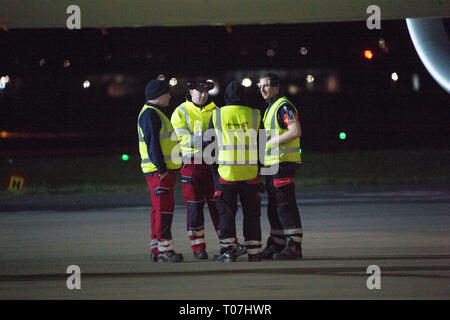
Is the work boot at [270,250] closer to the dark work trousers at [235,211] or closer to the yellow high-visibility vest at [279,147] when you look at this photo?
the dark work trousers at [235,211]

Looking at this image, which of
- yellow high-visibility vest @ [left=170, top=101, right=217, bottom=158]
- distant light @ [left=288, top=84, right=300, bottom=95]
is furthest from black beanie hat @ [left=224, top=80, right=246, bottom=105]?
distant light @ [left=288, top=84, right=300, bottom=95]

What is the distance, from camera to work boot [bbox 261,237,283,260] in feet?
40.6

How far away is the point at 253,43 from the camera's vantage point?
133 feet

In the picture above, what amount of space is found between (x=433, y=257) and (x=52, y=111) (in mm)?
32815

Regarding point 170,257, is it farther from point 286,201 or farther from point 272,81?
point 272,81

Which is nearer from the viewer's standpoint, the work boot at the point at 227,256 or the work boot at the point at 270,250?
the work boot at the point at 227,256

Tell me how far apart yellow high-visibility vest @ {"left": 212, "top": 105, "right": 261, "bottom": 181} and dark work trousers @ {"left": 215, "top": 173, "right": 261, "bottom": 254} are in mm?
104

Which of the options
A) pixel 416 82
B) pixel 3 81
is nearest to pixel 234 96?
pixel 3 81

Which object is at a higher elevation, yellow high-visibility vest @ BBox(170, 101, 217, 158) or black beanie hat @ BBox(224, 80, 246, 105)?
black beanie hat @ BBox(224, 80, 246, 105)

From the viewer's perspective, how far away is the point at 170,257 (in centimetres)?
1216

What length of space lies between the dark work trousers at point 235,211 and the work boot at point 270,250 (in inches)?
8.6

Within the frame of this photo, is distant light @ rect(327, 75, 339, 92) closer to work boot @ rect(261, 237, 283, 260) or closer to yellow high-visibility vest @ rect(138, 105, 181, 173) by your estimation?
work boot @ rect(261, 237, 283, 260)

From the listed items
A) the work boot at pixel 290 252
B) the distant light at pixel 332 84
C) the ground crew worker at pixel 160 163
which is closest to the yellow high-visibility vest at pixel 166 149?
the ground crew worker at pixel 160 163

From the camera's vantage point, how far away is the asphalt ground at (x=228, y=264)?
993cm
